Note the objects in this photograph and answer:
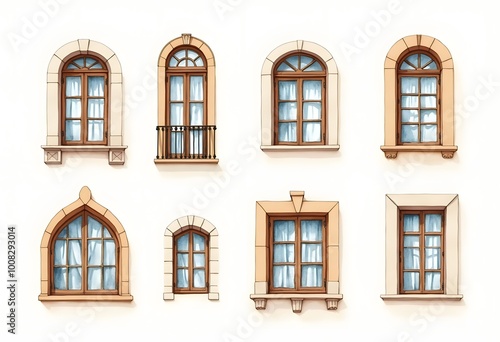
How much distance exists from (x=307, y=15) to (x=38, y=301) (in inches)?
302

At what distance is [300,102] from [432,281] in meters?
4.34

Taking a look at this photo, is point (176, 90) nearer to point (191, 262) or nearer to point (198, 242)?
point (198, 242)

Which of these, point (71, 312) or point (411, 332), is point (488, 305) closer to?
point (411, 332)

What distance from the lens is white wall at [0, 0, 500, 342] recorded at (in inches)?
874

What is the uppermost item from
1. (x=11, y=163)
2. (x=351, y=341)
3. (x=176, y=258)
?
(x=11, y=163)

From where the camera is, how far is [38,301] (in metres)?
22.4

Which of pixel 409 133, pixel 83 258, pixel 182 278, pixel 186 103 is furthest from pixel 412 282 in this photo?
pixel 83 258

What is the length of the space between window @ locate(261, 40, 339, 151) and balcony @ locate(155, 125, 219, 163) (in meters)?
1.06

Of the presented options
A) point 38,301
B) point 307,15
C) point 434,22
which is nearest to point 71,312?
point 38,301

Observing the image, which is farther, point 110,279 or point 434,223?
point 110,279

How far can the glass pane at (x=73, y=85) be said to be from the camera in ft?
74.2

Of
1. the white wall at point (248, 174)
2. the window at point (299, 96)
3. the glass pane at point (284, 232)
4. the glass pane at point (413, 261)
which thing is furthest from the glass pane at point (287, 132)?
the glass pane at point (413, 261)

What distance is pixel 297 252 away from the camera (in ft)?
73.3

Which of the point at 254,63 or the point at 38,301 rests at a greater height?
the point at 254,63
